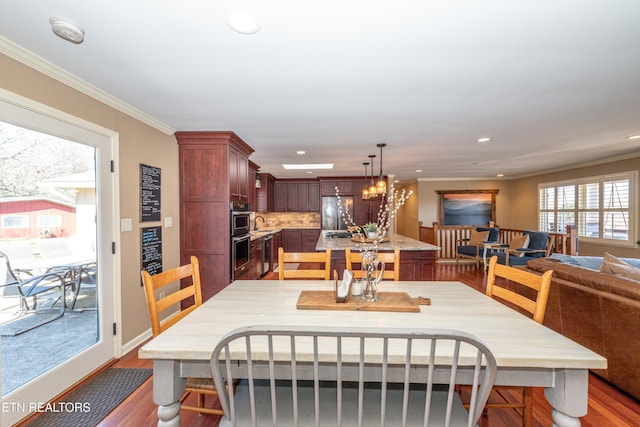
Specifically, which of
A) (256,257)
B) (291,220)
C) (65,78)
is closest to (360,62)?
(65,78)

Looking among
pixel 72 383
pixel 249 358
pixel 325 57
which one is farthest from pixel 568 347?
pixel 72 383

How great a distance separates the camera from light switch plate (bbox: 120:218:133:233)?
269 centimetres

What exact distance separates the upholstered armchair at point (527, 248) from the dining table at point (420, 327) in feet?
15.4

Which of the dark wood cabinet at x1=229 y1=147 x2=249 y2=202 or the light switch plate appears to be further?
the dark wood cabinet at x1=229 y1=147 x2=249 y2=202

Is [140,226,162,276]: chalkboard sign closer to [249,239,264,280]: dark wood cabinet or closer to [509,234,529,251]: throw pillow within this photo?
[249,239,264,280]: dark wood cabinet

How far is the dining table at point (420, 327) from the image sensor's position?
1035 mm

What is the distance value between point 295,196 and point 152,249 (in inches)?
194

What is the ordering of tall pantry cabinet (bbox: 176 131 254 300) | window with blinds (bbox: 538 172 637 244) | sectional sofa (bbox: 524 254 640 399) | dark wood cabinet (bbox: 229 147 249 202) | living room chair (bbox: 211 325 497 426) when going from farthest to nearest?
1. window with blinds (bbox: 538 172 637 244)
2. dark wood cabinet (bbox: 229 147 249 202)
3. tall pantry cabinet (bbox: 176 131 254 300)
4. sectional sofa (bbox: 524 254 640 399)
5. living room chair (bbox: 211 325 497 426)

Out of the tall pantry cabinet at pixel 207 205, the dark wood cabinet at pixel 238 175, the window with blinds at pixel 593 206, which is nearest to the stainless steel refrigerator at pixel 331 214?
the dark wood cabinet at pixel 238 175

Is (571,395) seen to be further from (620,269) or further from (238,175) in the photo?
(238,175)

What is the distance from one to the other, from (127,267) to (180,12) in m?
2.36

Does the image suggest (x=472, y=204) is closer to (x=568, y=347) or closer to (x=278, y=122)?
(x=278, y=122)

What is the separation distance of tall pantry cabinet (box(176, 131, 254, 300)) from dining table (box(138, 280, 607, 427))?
1858 mm

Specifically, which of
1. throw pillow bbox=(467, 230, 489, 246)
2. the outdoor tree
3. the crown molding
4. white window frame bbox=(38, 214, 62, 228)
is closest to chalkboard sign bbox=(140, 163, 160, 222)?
the crown molding
